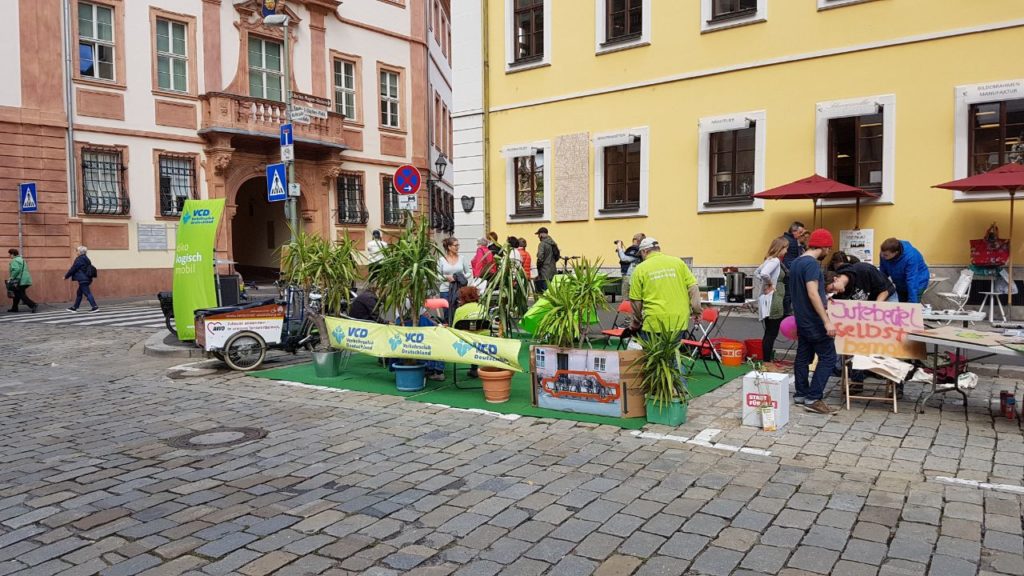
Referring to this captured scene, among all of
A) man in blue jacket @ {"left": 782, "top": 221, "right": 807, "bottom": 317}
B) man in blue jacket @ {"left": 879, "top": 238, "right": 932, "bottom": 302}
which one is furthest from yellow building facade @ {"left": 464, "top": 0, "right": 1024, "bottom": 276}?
man in blue jacket @ {"left": 879, "top": 238, "right": 932, "bottom": 302}

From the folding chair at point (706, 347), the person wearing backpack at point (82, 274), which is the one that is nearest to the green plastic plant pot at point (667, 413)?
the folding chair at point (706, 347)

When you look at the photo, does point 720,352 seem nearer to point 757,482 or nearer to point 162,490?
point 757,482

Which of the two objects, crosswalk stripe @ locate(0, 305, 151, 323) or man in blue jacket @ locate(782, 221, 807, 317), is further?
crosswalk stripe @ locate(0, 305, 151, 323)

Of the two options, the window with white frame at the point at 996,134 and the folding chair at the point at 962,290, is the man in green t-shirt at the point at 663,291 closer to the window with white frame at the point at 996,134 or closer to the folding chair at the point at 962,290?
the folding chair at the point at 962,290

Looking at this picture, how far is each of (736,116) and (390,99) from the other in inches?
775

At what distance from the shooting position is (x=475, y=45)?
1944 cm

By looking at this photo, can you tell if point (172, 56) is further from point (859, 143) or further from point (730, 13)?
point (859, 143)

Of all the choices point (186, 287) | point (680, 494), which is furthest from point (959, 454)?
point (186, 287)

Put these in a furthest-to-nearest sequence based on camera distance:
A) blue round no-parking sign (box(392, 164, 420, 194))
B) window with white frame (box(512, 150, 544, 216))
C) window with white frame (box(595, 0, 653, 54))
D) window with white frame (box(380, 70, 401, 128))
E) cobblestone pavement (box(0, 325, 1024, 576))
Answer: window with white frame (box(380, 70, 401, 128)) < window with white frame (box(512, 150, 544, 216)) < window with white frame (box(595, 0, 653, 54)) < blue round no-parking sign (box(392, 164, 420, 194)) < cobblestone pavement (box(0, 325, 1024, 576))

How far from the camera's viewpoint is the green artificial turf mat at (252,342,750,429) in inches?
289

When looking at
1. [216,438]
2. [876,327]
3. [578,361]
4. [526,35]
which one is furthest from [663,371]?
[526,35]

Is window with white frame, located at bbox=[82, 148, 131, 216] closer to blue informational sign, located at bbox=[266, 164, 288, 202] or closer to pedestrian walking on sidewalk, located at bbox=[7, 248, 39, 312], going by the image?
pedestrian walking on sidewalk, located at bbox=[7, 248, 39, 312]

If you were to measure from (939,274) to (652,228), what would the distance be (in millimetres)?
5596

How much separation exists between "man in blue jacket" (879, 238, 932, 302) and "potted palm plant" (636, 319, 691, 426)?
3668mm
